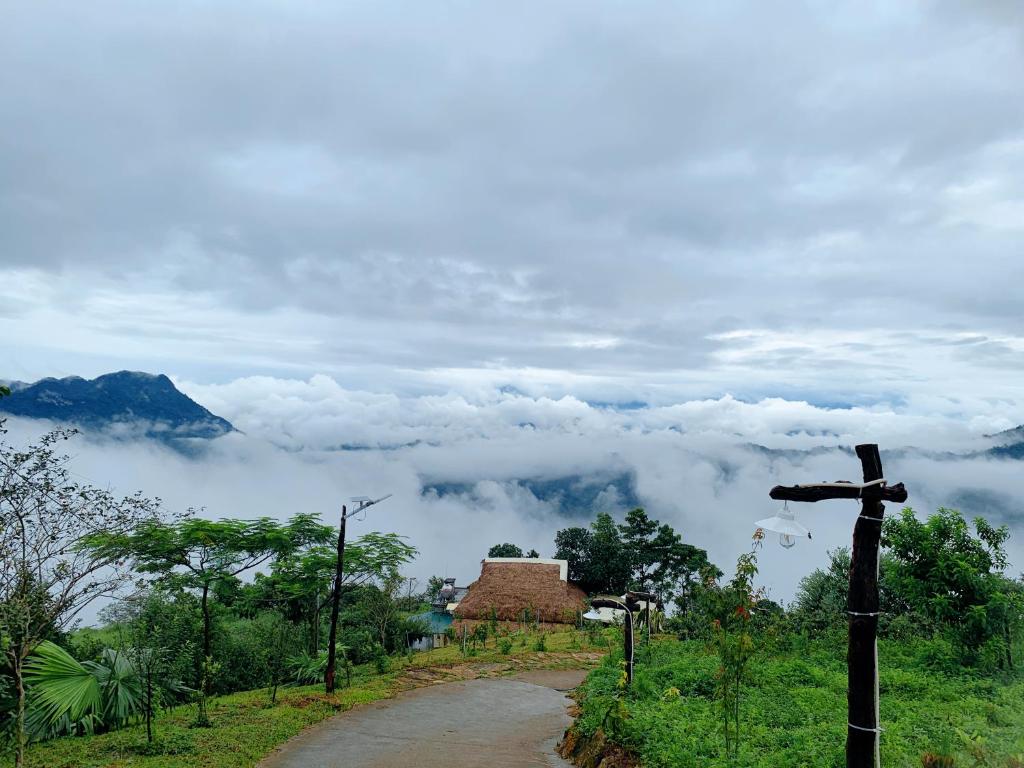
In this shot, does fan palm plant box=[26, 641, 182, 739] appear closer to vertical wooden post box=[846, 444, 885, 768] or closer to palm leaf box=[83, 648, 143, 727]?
palm leaf box=[83, 648, 143, 727]

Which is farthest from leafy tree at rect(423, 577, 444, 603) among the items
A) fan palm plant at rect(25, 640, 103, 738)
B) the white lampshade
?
the white lampshade

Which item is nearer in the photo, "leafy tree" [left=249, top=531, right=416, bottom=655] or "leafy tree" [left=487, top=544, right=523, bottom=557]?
"leafy tree" [left=249, top=531, right=416, bottom=655]

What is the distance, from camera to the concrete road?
11.8 metres

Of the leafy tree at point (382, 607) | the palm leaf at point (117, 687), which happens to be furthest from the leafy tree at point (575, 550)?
the palm leaf at point (117, 687)

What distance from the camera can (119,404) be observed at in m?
174

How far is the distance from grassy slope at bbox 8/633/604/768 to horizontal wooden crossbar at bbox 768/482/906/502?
31.7 ft

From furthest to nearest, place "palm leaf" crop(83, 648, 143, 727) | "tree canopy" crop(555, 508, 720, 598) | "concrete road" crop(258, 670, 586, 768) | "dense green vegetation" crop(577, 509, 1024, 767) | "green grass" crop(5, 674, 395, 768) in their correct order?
"tree canopy" crop(555, 508, 720, 598) → "palm leaf" crop(83, 648, 143, 727) → "concrete road" crop(258, 670, 586, 768) → "green grass" crop(5, 674, 395, 768) → "dense green vegetation" crop(577, 509, 1024, 767)

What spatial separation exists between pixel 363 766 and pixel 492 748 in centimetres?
257

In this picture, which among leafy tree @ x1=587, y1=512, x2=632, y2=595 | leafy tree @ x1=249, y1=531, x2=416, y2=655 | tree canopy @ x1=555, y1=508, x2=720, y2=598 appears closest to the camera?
leafy tree @ x1=249, y1=531, x2=416, y2=655

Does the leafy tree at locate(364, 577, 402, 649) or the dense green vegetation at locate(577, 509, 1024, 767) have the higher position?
the dense green vegetation at locate(577, 509, 1024, 767)

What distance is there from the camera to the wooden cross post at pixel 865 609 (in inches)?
250

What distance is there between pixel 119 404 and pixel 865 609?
195240mm

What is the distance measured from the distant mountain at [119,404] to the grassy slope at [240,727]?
137057mm

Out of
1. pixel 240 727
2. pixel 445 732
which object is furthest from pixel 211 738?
pixel 445 732
